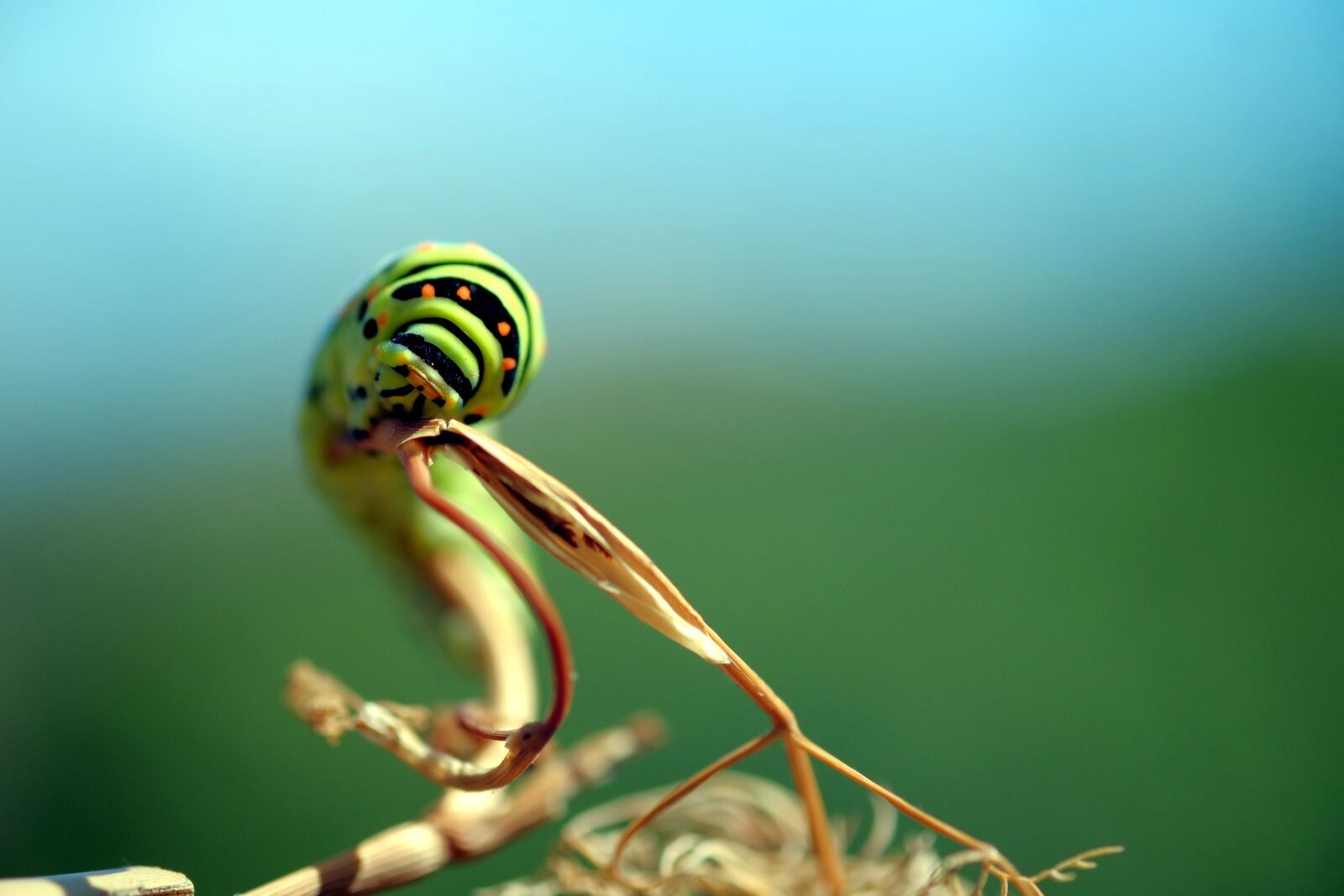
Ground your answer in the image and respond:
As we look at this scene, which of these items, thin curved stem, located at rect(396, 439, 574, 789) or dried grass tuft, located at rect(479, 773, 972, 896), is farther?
dried grass tuft, located at rect(479, 773, 972, 896)

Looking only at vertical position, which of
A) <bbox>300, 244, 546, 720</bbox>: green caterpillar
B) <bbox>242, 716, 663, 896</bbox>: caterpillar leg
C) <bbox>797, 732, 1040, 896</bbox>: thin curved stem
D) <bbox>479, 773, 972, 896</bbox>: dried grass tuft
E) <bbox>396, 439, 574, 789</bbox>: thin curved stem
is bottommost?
<bbox>479, 773, 972, 896</bbox>: dried grass tuft

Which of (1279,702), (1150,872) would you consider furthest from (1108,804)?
(1279,702)

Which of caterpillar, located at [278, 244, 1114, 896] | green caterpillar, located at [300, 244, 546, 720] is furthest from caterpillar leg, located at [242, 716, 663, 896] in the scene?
green caterpillar, located at [300, 244, 546, 720]

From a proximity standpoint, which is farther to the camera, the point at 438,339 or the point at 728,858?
the point at 728,858

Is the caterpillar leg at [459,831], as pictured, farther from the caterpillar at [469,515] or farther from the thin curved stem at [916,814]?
the thin curved stem at [916,814]

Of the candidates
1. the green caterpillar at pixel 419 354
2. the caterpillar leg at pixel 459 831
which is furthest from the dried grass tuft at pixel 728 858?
the green caterpillar at pixel 419 354

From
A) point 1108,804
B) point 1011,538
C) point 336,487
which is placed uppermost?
point 336,487

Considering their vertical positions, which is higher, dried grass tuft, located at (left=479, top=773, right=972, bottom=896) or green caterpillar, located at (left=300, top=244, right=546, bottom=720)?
green caterpillar, located at (left=300, top=244, right=546, bottom=720)

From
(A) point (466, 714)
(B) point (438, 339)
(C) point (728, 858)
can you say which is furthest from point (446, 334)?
(C) point (728, 858)

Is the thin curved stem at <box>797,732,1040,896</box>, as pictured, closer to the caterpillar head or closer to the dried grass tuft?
the dried grass tuft

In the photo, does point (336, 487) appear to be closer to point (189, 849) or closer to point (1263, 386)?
point (189, 849)

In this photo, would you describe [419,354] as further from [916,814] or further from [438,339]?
[916,814]
